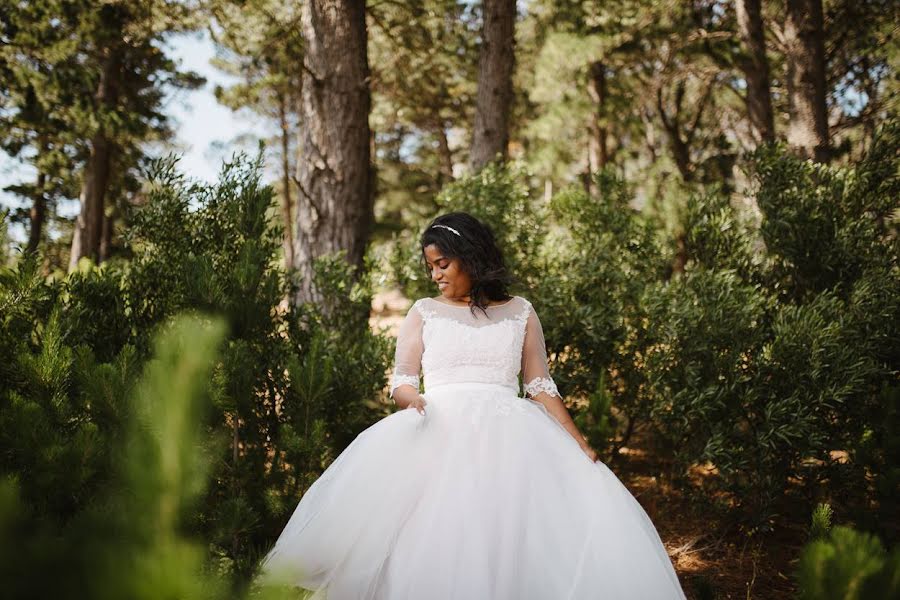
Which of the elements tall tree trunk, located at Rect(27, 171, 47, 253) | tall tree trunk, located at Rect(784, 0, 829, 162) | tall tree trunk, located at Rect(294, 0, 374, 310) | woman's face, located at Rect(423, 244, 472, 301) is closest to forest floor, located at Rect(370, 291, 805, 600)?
woman's face, located at Rect(423, 244, 472, 301)

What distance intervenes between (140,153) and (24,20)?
4.37 metres

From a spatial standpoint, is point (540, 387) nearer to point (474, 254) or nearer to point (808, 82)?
point (474, 254)

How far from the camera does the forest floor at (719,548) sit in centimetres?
361

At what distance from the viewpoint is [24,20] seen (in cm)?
1057

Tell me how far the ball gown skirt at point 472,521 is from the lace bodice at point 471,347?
0.29 meters

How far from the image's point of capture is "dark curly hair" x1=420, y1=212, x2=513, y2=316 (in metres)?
3.12

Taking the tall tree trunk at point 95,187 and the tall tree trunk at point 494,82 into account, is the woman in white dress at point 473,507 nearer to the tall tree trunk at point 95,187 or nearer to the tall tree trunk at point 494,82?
the tall tree trunk at point 494,82

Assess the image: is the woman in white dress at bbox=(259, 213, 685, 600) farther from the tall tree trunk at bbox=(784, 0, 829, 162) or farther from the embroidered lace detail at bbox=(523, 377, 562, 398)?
the tall tree trunk at bbox=(784, 0, 829, 162)

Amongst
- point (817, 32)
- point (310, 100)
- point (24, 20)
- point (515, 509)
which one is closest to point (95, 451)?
point (515, 509)

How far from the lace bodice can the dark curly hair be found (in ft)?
0.32

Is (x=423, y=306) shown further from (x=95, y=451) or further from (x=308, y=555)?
(x=95, y=451)

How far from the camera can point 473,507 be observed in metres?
2.21

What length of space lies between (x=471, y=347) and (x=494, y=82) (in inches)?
187

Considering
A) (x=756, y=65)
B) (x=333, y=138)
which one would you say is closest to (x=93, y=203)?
(x=333, y=138)
